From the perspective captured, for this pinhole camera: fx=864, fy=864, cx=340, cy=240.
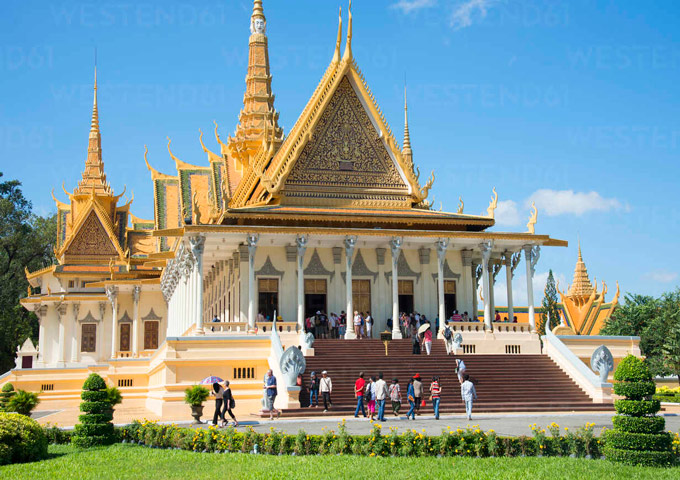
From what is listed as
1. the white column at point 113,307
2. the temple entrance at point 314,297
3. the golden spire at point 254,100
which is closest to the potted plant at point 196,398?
the temple entrance at point 314,297

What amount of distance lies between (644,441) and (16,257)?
5695 cm

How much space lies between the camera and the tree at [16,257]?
2224 inches

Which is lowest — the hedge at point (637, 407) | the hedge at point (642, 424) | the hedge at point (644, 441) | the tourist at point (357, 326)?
the hedge at point (644, 441)

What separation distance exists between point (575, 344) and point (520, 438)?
611 inches

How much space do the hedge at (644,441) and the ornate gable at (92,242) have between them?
4269 centimetres

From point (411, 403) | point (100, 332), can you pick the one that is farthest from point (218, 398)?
point (100, 332)

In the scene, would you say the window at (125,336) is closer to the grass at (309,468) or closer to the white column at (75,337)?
the white column at (75,337)

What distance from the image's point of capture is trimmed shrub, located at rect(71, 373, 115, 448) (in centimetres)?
1619

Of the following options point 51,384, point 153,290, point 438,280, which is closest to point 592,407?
point 438,280

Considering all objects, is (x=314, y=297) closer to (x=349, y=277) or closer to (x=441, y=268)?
(x=349, y=277)

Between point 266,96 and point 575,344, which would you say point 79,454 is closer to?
point 575,344

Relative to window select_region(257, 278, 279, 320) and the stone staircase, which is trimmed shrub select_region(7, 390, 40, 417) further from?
window select_region(257, 278, 279, 320)

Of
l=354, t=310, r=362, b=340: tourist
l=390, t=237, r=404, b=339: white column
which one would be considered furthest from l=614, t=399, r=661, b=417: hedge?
l=354, t=310, r=362, b=340: tourist

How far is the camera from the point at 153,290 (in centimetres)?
4884
